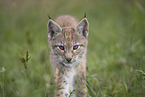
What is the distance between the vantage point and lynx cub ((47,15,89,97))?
3037 mm

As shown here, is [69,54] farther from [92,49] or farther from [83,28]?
[92,49]

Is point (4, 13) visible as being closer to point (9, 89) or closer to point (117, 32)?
point (117, 32)

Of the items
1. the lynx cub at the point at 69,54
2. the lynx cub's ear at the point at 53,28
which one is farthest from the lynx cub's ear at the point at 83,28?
the lynx cub's ear at the point at 53,28

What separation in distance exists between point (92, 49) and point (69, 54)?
2.77 m

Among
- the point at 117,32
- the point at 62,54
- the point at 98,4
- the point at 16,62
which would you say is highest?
the point at 98,4

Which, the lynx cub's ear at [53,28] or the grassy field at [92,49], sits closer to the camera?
the grassy field at [92,49]

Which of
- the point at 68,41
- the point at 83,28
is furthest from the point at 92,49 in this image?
the point at 68,41

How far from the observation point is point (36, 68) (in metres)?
4.37

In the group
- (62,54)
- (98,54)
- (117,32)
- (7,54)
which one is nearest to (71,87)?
(62,54)

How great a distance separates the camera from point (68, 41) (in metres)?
3.11

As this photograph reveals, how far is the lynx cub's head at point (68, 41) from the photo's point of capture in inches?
120

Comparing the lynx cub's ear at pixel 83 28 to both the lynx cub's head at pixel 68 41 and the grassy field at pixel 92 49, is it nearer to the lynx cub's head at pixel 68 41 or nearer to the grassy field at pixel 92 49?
the lynx cub's head at pixel 68 41

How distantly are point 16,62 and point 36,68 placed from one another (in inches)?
27.6

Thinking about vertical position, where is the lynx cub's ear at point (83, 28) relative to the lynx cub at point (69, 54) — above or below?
above
